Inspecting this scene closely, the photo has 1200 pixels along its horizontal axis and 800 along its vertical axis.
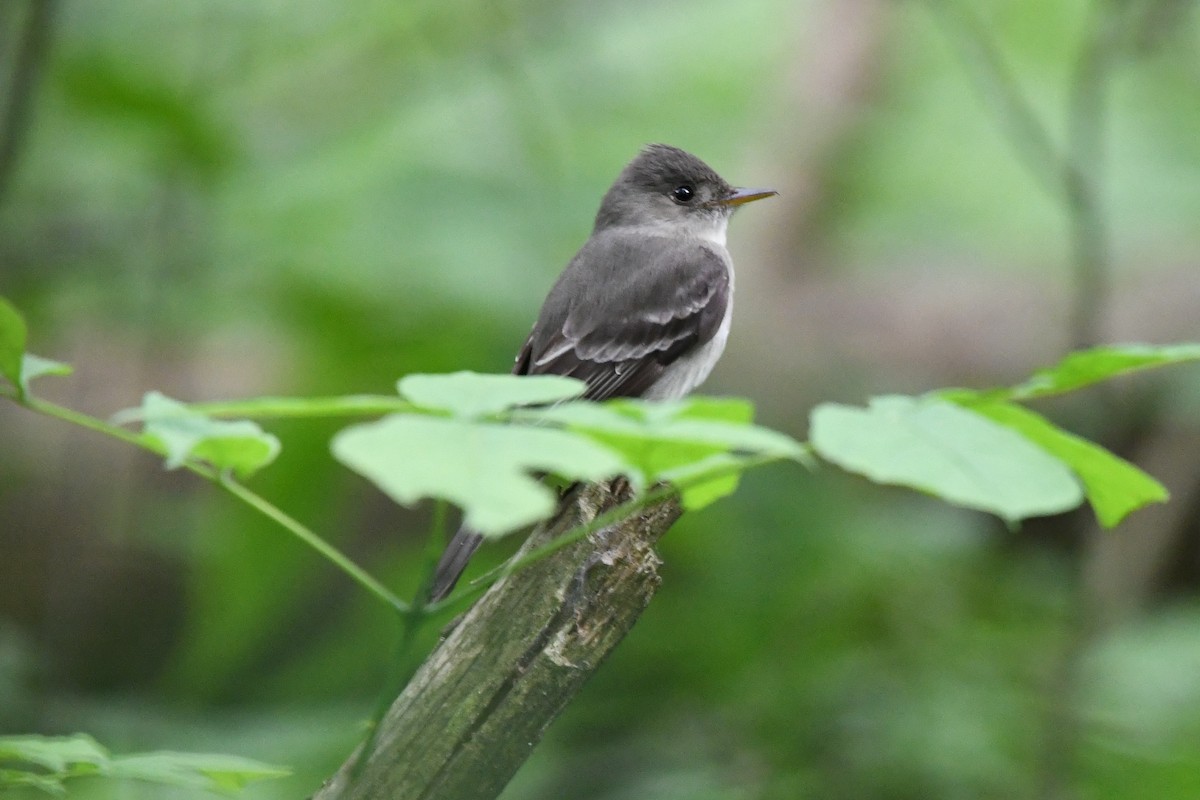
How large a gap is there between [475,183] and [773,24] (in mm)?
6579

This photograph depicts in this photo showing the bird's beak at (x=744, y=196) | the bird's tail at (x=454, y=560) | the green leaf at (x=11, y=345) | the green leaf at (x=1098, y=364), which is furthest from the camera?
the bird's beak at (x=744, y=196)

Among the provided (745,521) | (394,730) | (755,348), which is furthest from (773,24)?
(394,730)

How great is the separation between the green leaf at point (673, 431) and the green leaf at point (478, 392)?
3 centimetres

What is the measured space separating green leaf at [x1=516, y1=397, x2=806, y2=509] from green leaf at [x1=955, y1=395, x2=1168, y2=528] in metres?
0.25

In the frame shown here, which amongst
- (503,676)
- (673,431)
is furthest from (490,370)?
(673,431)

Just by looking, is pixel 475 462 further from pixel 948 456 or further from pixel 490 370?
pixel 490 370

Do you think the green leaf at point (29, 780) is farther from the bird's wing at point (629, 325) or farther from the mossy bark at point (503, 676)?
the bird's wing at point (629, 325)

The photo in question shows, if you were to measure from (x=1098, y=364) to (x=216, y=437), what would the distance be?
0.86m

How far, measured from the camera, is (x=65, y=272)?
14.9 feet

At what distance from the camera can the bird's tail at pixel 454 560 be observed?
289 cm

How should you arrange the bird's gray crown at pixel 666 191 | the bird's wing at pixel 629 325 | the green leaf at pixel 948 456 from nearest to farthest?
the green leaf at pixel 948 456 < the bird's wing at pixel 629 325 < the bird's gray crown at pixel 666 191

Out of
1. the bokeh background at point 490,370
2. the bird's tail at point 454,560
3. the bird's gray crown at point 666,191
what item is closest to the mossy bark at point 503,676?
the bird's tail at point 454,560

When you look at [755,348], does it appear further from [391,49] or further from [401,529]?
[391,49]

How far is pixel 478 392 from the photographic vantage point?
3.73ft
